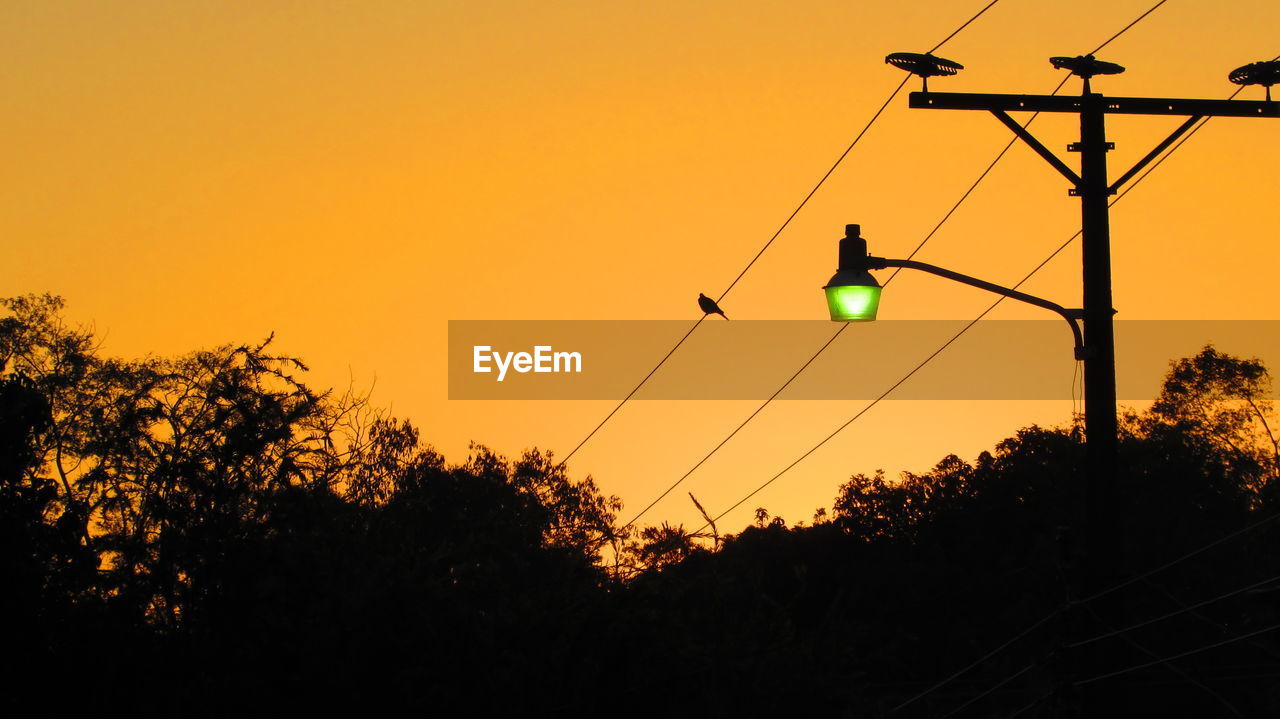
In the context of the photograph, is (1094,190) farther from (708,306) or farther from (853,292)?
(708,306)

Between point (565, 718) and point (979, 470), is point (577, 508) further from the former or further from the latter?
point (565, 718)

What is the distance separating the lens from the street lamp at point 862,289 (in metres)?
10.7

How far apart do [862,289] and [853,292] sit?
0.07m

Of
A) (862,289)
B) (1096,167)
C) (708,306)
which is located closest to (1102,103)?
(1096,167)

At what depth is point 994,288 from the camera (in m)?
11.0

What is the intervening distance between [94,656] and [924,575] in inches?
1575

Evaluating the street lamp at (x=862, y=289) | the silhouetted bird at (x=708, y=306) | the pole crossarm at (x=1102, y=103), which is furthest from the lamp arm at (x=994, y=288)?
the silhouetted bird at (x=708, y=306)

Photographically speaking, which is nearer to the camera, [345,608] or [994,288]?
[994,288]

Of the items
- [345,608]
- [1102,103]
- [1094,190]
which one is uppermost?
[1102,103]

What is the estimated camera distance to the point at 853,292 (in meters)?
10.7

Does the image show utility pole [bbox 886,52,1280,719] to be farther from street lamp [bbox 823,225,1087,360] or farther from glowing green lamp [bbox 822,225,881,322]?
glowing green lamp [bbox 822,225,881,322]

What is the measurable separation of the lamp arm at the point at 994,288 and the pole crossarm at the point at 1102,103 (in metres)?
1.48

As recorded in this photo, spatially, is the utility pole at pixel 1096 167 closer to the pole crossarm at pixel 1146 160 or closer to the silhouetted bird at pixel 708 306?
the pole crossarm at pixel 1146 160

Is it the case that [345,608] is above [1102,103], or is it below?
below
